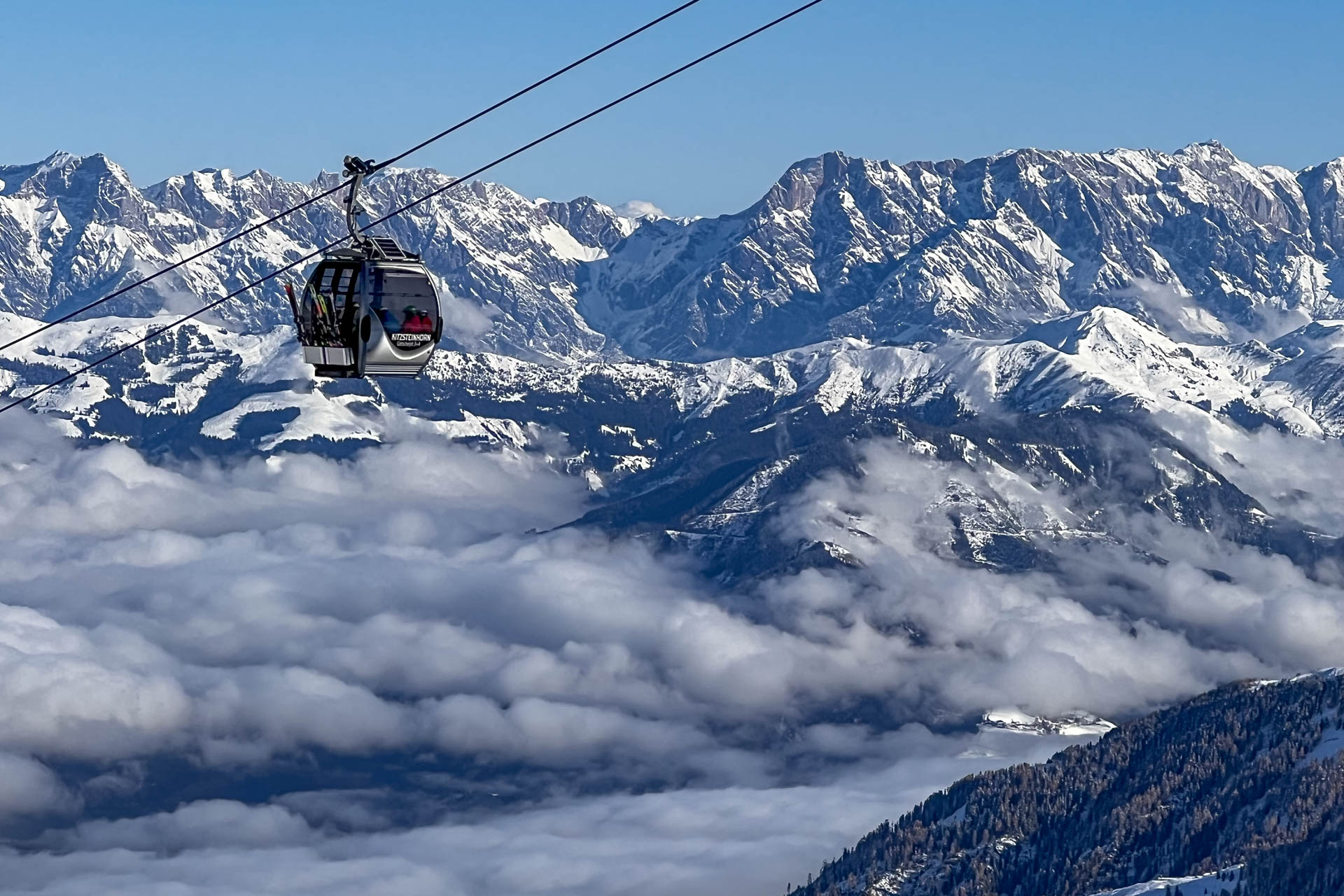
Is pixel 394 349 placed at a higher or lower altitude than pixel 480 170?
lower

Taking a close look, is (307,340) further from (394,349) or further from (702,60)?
(702,60)

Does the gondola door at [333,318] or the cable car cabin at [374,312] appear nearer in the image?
the cable car cabin at [374,312]

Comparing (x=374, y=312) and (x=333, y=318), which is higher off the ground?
(x=333, y=318)

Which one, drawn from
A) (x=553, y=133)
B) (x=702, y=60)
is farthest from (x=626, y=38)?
(x=553, y=133)

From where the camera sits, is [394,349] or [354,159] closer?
[354,159]

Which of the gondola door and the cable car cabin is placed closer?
the cable car cabin

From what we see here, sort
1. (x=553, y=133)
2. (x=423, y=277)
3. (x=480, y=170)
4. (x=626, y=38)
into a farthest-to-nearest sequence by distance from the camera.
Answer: (x=480, y=170) < (x=423, y=277) < (x=553, y=133) < (x=626, y=38)

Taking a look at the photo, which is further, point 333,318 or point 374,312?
point 333,318

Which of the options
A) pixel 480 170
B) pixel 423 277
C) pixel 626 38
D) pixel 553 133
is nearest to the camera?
pixel 626 38
